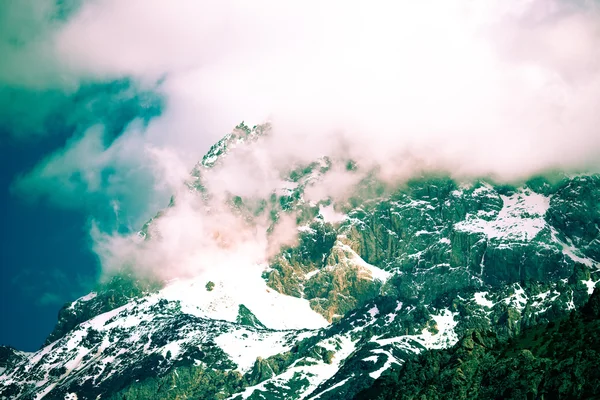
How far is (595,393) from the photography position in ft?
632
